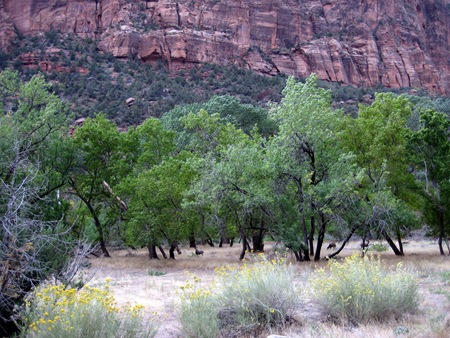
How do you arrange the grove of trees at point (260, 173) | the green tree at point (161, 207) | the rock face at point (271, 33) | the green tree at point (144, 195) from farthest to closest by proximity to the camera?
the rock face at point (271, 33)
the green tree at point (144, 195)
the green tree at point (161, 207)
the grove of trees at point (260, 173)

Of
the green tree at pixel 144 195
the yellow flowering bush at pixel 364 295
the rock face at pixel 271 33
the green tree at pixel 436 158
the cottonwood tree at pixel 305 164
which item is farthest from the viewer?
the rock face at pixel 271 33

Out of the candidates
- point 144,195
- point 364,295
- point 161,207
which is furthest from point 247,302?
point 144,195

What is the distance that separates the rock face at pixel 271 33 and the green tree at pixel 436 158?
55.0 meters

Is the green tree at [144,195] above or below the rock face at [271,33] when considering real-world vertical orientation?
below

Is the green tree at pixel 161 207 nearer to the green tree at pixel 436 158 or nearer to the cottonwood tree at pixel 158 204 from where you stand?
the cottonwood tree at pixel 158 204

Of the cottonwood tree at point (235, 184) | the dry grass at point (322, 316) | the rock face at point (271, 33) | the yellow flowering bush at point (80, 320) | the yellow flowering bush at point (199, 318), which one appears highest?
the rock face at point (271, 33)

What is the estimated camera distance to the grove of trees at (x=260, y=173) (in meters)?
15.6

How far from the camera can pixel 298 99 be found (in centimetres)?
1570

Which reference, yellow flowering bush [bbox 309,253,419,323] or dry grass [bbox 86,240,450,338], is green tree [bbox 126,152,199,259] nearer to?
dry grass [bbox 86,240,450,338]

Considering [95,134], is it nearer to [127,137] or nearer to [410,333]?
[127,137]

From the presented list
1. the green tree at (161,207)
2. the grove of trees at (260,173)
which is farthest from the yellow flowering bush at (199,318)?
the green tree at (161,207)

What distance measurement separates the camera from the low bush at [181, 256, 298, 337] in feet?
21.3

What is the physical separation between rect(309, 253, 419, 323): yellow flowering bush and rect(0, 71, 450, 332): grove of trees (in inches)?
281

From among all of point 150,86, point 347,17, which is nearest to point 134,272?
point 150,86
